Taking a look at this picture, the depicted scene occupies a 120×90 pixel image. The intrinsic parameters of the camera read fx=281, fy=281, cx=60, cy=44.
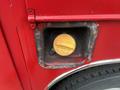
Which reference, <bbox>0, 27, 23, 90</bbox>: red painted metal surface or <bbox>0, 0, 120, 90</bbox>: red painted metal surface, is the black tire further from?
<bbox>0, 27, 23, 90</bbox>: red painted metal surface

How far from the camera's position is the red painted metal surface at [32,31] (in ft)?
3.56

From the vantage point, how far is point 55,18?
111cm

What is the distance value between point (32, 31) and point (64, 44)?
150 mm

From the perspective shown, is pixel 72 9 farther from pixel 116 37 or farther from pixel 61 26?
pixel 116 37

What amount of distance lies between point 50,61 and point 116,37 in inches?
12.1

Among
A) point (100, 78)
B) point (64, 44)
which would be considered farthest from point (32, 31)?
point (100, 78)

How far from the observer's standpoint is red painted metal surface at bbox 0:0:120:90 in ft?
3.56

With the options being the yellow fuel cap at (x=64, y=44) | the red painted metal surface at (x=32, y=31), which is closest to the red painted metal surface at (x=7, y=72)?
the red painted metal surface at (x=32, y=31)

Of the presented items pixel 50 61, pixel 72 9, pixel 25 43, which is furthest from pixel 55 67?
pixel 72 9

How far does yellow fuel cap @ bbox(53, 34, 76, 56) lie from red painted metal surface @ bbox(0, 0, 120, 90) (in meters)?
0.09

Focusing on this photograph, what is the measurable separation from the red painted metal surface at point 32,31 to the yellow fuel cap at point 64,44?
90mm

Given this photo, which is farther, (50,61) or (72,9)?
(50,61)

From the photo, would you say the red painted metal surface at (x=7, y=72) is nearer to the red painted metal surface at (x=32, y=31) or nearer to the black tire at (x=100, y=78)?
the red painted metal surface at (x=32, y=31)

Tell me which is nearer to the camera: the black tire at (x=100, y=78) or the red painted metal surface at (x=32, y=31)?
the red painted metal surface at (x=32, y=31)
